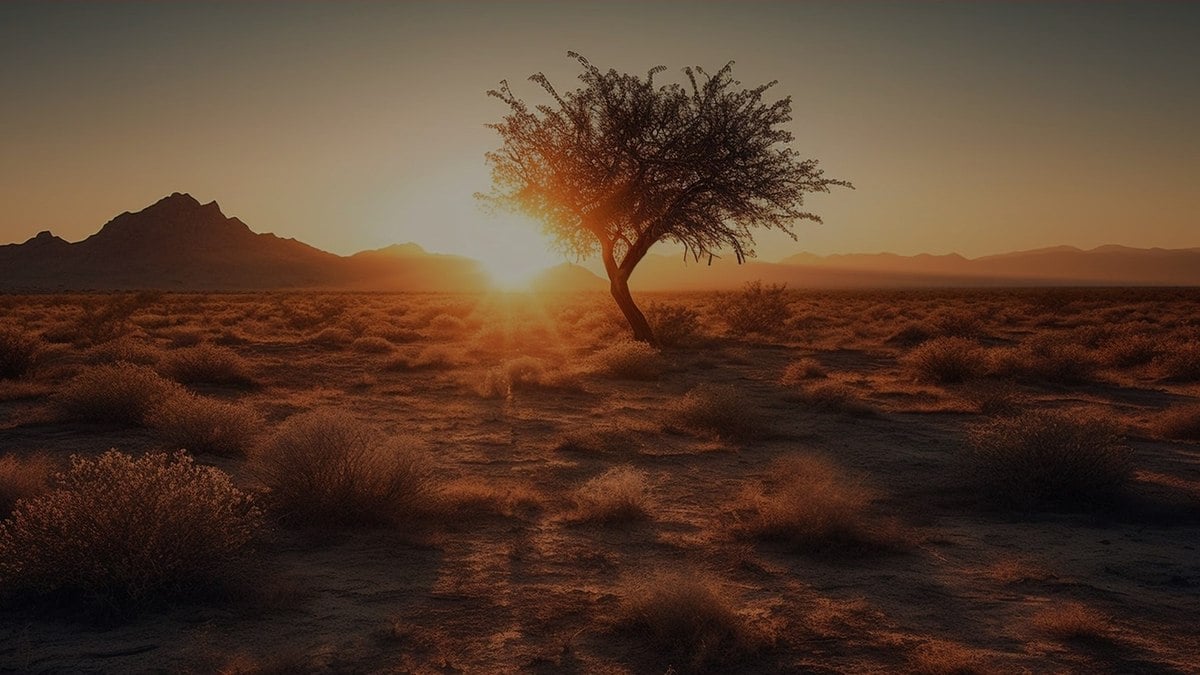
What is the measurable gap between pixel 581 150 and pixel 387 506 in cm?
1464

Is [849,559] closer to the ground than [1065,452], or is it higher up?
closer to the ground

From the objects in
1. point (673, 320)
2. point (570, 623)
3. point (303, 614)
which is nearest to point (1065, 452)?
point (570, 623)

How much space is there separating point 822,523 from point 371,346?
1886cm

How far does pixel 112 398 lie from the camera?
11.1 m

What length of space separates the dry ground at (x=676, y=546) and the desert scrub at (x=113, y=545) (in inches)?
7.4

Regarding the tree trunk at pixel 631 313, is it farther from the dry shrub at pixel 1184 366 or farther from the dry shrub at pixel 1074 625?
the dry shrub at pixel 1074 625

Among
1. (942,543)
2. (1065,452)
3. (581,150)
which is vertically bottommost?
(942,543)

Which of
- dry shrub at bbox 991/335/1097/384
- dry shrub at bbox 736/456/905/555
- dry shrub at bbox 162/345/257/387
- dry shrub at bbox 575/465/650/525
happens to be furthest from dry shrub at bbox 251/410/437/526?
dry shrub at bbox 991/335/1097/384

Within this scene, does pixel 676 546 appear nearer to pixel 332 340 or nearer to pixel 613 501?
pixel 613 501

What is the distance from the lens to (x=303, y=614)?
518 cm

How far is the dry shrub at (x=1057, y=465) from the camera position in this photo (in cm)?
805

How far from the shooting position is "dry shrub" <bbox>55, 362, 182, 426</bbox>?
11109 mm

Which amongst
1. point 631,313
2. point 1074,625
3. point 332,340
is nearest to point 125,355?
point 332,340

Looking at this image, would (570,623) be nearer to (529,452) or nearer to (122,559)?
(122,559)
